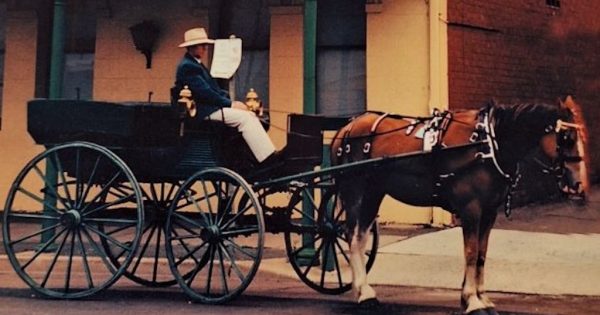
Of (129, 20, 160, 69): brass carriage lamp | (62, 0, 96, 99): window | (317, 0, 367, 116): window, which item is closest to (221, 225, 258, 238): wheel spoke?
(317, 0, 367, 116): window

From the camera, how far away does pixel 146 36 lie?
40.5ft

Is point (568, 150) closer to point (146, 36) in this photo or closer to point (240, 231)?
point (240, 231)

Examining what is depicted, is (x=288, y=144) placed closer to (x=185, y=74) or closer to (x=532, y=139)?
(x=185, y=74)

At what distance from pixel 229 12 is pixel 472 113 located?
7634 mm

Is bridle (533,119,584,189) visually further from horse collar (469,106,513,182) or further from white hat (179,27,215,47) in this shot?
white hat (179,27,215,47)

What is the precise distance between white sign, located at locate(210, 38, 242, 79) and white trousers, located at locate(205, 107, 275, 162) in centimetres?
42

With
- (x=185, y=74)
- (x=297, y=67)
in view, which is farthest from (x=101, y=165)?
(x=297, y=67)

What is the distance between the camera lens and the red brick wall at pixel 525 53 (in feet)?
37.7

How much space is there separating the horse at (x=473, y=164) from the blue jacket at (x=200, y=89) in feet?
4.78

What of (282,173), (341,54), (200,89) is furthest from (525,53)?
(200,89)

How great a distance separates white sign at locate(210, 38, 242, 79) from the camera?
659cm

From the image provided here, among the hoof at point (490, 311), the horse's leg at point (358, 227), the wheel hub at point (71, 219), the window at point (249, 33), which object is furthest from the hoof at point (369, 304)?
the window at point (249, 33)

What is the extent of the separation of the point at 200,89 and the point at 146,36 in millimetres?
6523

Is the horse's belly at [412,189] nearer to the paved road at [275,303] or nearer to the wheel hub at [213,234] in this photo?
the paved road at [275,303]
